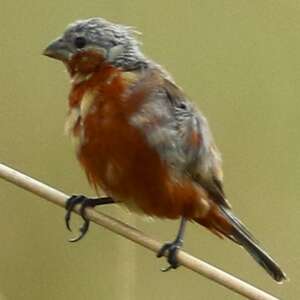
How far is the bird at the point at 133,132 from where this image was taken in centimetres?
245

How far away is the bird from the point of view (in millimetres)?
2445

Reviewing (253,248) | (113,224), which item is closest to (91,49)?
(113,224)

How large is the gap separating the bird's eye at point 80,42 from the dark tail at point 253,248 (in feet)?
1.49

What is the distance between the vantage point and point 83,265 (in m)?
3.60

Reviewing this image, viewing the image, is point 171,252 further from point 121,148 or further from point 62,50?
point 62,50

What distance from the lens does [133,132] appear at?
243 cm

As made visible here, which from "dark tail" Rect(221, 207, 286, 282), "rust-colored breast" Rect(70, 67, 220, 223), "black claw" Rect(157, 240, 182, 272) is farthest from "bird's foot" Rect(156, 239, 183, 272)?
"dark tail" Rect(221, 207, 286, 282)

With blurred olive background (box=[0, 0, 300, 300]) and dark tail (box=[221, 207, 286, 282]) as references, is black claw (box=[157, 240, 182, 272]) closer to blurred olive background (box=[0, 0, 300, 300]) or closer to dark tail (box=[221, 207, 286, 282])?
dark tail (box=[221, 207, 286, 282])

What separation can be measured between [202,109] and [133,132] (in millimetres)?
987

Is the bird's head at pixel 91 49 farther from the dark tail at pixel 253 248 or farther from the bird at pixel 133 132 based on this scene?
the dark tail at pixel 253 248

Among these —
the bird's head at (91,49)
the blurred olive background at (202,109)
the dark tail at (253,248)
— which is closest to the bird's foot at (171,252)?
the dark tail at (253,248)

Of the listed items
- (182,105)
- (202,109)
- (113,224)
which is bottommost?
(202,109)

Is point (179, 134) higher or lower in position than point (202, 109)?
higher

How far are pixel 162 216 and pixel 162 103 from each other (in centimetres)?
24
